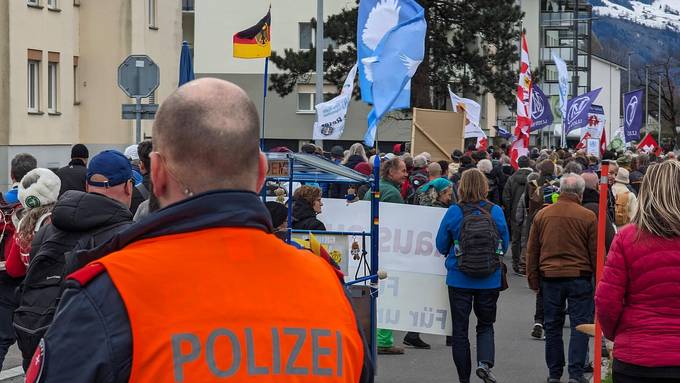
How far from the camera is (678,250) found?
594 centimetres

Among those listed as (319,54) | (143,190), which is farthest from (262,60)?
(143,190)

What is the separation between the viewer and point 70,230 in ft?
18.3

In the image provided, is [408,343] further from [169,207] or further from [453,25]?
[453,25]

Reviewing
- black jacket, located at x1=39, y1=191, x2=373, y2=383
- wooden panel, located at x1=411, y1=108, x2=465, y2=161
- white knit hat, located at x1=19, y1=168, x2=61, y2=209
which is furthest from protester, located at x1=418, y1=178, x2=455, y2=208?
black jacket, located at x1=39, y1=191, x2=373, y2=383

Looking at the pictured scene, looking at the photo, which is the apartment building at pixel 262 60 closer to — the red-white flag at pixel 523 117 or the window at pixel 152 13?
the window at pixel 152 13

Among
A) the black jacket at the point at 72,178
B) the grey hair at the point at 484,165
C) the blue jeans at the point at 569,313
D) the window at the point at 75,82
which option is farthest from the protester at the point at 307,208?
the window at the point at 75,82

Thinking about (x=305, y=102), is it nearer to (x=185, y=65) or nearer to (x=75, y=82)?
(x=75, y=82)

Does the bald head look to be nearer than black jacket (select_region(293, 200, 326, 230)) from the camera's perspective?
Yes

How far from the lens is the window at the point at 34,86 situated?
110ft

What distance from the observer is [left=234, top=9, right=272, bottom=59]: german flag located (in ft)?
73.2

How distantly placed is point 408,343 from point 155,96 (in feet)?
89.8

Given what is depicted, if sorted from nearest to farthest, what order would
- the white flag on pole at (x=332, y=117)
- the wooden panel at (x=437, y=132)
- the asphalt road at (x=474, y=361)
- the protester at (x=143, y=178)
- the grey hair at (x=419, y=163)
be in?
the protester at (x=143, y=178) < the asphalt road at (x=474, y=361) < the grey hair at (x=419, y=163) < the white flag on pole at (x=332, y=117) < the wooden panel at (x=437, y=132)

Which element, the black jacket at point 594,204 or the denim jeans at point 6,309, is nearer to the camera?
the denim jeans at point 6,309

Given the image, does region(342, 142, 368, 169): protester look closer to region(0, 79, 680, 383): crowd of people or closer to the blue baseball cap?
region(0, 79, 680, 383): crowd of people
